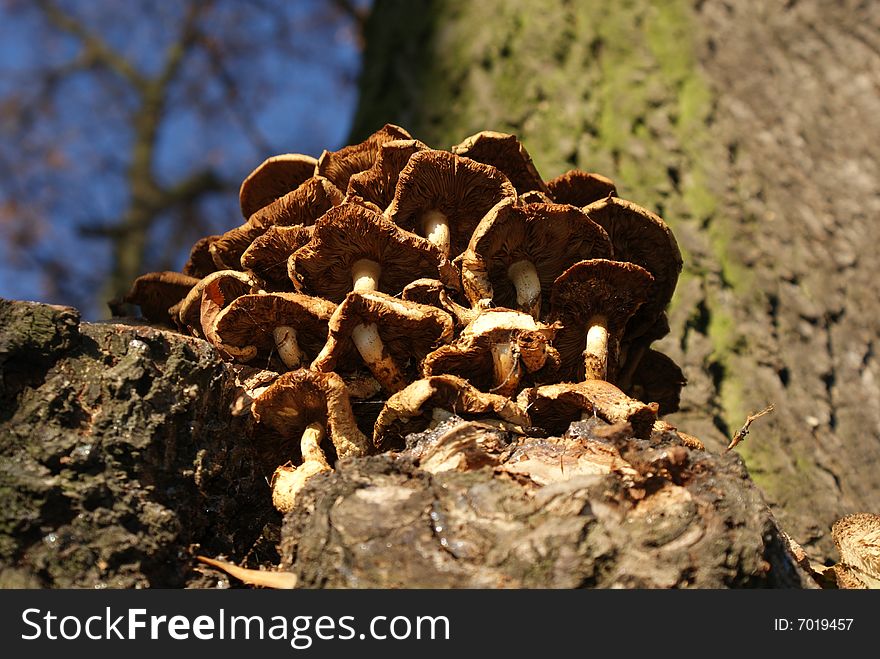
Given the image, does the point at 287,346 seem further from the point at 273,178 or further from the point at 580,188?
the point at 580,188

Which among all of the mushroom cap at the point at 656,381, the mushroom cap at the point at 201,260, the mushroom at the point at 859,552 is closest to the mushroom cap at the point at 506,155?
the mushroom cap at the point at 656,381

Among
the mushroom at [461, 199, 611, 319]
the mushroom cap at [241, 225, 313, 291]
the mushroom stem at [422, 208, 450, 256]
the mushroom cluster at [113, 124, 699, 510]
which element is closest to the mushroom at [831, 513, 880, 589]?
the mushroom cluster at [113, 124, 699, 510]

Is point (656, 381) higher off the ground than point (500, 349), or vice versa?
point (656, 381)

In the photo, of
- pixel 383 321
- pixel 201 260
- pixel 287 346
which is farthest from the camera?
pixel 201 260

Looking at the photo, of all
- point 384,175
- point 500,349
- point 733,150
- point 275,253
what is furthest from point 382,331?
point 733,150

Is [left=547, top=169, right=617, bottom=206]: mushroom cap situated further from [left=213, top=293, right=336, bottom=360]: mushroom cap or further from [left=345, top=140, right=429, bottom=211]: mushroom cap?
[left=213, top=293, right=336, bottom=360]: mushroom cap
